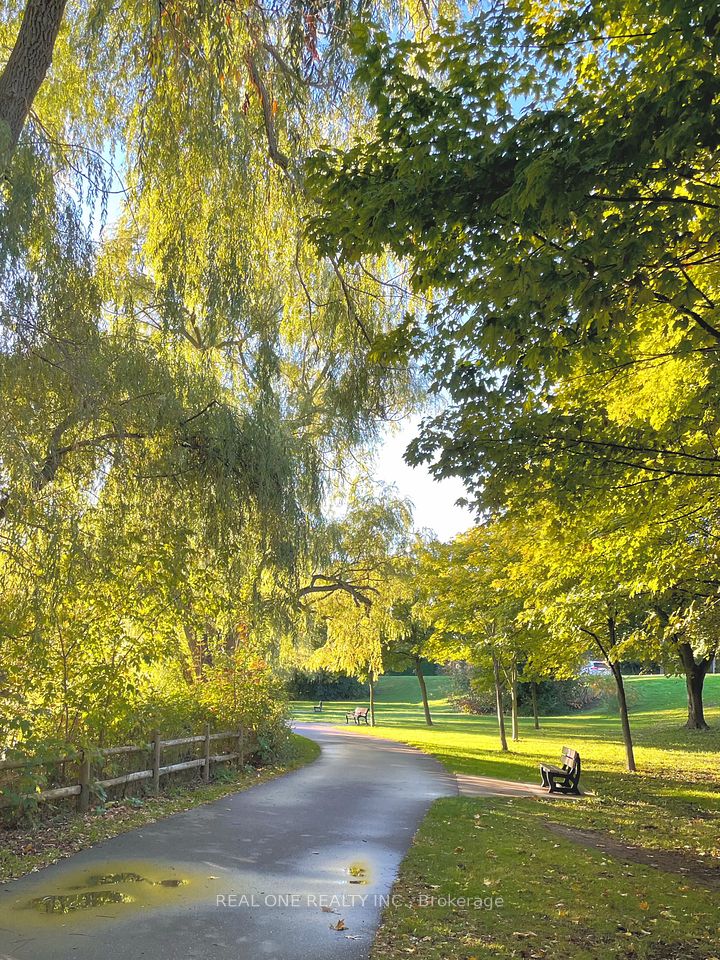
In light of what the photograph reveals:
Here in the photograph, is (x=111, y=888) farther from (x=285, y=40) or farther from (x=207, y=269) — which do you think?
(x=285, y=40)

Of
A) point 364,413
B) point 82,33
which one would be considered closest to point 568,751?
point 364,413

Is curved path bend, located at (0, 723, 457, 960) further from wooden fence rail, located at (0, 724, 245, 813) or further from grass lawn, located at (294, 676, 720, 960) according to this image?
wooden fence rail, located at (0, 724, 245, 813)

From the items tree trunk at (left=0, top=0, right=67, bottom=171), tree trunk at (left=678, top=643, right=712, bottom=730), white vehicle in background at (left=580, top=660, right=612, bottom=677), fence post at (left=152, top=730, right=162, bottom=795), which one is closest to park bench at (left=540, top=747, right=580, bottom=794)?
fence post at (left=152, top=730, right=162, bottom=795)

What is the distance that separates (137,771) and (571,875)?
6.54m

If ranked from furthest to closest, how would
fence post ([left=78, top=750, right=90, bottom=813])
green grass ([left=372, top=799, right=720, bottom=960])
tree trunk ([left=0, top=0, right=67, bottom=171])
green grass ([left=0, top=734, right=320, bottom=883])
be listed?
1. fence post ([left=78, top=750, right=90, bottom=813])
2. green grass ([left=0, top=734, right=320, bottom=883])
3. tree trunk ([left=0, top=0, right=67, bottom=171])
4. green grass ([left=372, top=799, right=720, bottom=960])

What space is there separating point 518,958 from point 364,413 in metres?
4.87

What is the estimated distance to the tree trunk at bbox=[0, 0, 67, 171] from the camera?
6.32 metres

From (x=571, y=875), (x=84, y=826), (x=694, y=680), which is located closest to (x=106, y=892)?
(x=84, y=826)

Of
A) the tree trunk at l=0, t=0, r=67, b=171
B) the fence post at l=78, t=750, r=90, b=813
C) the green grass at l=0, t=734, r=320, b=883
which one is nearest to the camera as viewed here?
the tree trunk at l=0, t=0, r=67, b=171

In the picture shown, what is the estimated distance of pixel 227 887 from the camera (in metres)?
6.52

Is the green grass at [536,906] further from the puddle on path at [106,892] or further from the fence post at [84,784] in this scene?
the fence post at [84,784]

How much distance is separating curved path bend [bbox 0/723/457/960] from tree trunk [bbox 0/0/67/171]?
6176mm

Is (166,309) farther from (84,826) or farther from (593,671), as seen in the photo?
Answer: (593,671)

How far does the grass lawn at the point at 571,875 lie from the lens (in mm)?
5453
